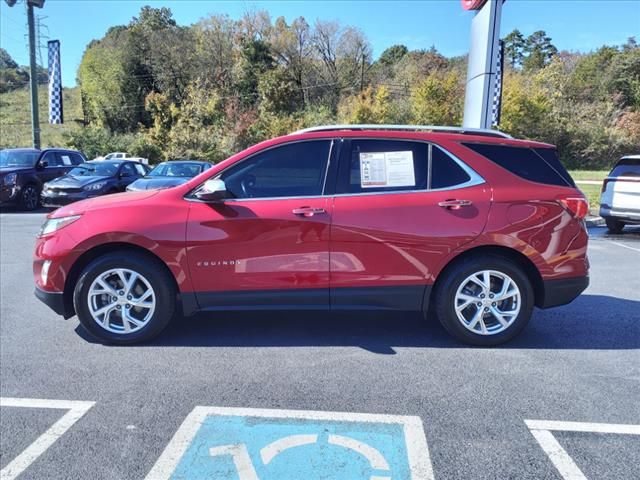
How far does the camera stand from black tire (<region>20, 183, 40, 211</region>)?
527 inches

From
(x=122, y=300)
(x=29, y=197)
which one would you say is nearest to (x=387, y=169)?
(x=122, y=300)

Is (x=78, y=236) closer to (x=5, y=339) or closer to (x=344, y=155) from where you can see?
(x=5, y=339)

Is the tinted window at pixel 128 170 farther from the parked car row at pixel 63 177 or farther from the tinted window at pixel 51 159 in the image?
the tinted window at pixel 51 159

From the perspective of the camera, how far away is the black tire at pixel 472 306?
3.99 m

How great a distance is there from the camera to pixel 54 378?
3518mm

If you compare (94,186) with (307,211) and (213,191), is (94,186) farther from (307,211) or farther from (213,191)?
(307,211)

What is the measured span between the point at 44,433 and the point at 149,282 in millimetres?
1405

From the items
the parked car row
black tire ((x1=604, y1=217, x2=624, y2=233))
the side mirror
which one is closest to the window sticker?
the side mirror

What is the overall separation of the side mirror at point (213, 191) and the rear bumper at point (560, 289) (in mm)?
2766

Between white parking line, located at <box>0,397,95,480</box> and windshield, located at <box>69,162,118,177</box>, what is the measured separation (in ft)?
38.0

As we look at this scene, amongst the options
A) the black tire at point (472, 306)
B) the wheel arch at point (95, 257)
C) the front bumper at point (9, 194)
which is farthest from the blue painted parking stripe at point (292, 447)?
the front bumper at point (9, 194)

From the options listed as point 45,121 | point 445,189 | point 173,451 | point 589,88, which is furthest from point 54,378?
point 45,121

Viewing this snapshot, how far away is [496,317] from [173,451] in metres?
2.74

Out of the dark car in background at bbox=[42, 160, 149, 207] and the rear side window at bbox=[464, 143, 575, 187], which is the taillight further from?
the dark car in background at bbox=[42, 160, 149, 207]
